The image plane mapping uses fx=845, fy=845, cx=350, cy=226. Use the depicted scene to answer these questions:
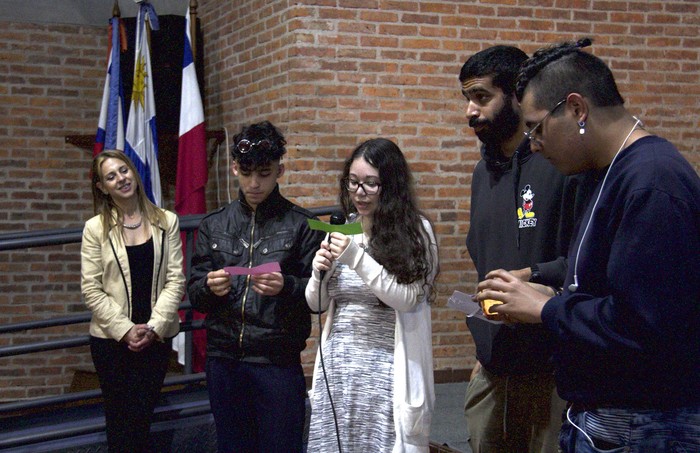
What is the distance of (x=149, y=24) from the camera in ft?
20.8

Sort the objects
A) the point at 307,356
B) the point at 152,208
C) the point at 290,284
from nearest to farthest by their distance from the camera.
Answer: the point at 290,284 < the point at 152,208 < the point at 307,356

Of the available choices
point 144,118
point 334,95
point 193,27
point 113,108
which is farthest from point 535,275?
point 193,27

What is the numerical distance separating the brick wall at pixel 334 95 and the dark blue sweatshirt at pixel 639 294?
3759 millimetres

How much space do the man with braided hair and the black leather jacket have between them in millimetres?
1462

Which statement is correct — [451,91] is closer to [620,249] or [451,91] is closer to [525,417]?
[525,417]

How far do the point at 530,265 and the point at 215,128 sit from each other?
4546mm

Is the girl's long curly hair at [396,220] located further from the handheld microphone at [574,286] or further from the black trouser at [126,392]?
the black trouser at [126,392]

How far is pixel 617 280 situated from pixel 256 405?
→ 1.90 m

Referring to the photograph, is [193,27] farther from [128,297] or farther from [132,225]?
[128,297]

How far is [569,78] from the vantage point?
1.76 m

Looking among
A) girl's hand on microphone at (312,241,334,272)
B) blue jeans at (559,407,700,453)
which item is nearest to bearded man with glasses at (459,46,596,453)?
girl's hand on microphone at (312,241,334,272)

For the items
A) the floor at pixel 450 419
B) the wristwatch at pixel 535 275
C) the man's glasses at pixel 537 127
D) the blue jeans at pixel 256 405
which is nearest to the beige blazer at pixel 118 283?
the blue jeans at pixel 256 405

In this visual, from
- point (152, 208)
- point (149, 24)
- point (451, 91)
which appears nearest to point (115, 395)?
point (152, 208)

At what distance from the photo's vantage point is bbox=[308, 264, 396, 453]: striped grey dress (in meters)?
2.85
